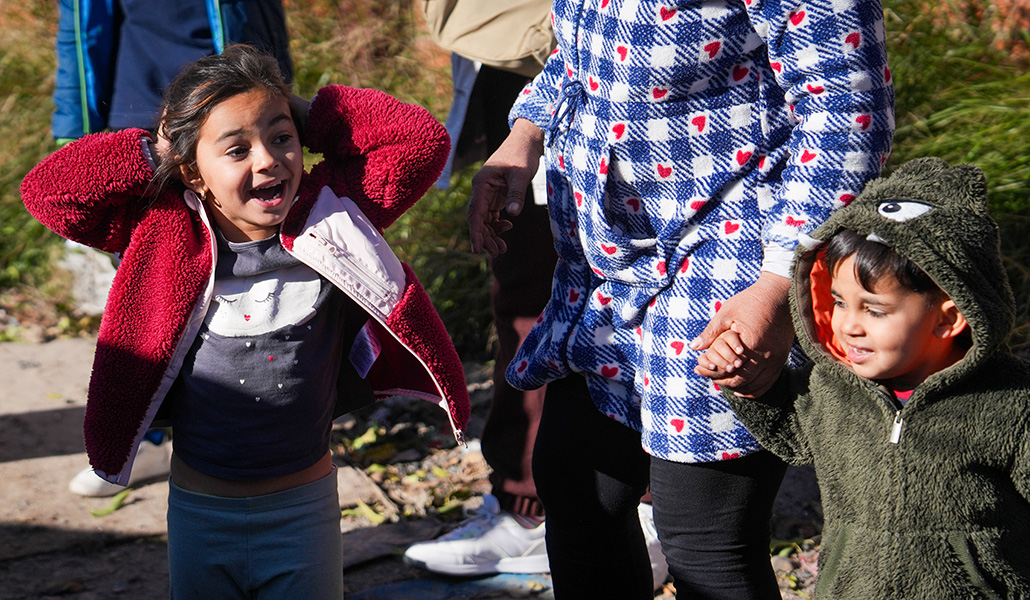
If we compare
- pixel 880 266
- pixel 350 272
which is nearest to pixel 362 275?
pixel 350 272

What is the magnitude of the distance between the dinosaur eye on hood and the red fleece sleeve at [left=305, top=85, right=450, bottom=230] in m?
0.99

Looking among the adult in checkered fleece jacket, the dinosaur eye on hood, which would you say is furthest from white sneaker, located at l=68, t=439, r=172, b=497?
the dinosaur eye on hood

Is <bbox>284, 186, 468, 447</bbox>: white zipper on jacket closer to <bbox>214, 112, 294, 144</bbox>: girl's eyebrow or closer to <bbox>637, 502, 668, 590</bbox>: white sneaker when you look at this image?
<bbox>214, 112, 294, 144</bbox>: girl's eyebrow

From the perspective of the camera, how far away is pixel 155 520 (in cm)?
345

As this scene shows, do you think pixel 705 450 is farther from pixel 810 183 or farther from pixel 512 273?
pixel 512 273

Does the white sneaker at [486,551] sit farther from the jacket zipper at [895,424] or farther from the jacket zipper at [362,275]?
the jacket zipper at [895,424]

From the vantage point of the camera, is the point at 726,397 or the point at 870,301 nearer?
the point at 870,301

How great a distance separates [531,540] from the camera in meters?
3.12

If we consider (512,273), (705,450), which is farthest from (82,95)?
(705,450)

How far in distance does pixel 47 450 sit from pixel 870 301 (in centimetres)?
341

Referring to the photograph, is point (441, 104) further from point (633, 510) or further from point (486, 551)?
point (633, 510)

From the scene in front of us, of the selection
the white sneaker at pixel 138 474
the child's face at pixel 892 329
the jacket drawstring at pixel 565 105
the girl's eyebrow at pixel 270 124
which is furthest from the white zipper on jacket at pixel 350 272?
the white sneaker at pixel 138 474

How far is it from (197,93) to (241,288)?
40 centimetres

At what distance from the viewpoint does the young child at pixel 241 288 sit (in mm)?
2043
